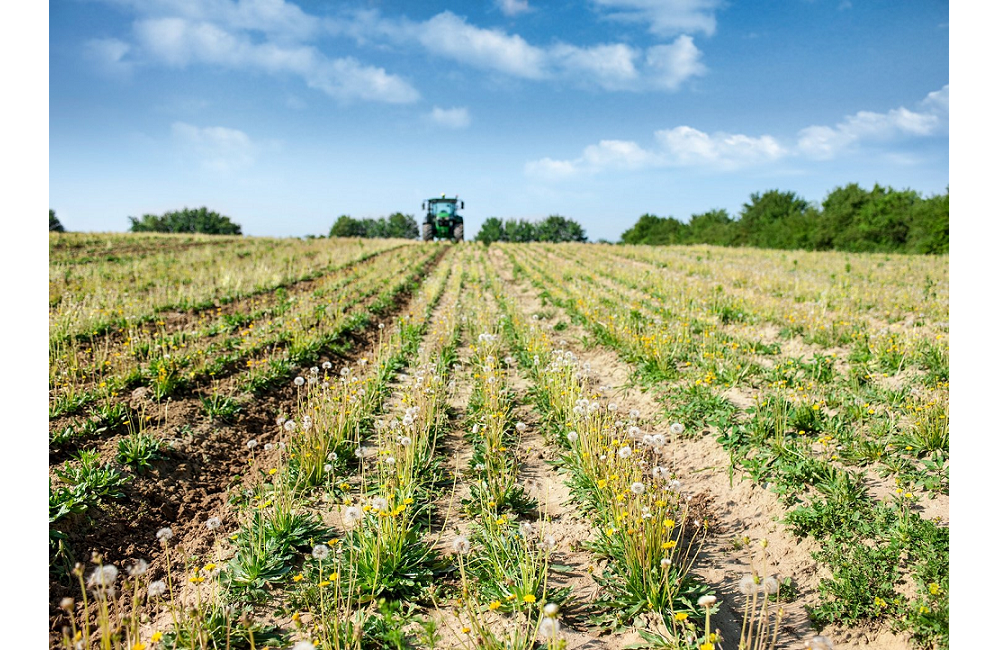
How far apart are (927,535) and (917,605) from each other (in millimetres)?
593

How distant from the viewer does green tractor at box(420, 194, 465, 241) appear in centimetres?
3825

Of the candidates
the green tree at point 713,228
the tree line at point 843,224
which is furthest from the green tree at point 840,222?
the green tree at point 713,228

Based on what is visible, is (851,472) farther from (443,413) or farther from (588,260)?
(588,260)

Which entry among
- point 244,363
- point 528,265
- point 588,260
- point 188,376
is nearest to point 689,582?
point 188,376

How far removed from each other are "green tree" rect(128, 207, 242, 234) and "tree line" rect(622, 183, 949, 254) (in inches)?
3077

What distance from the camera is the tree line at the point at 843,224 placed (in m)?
36.5

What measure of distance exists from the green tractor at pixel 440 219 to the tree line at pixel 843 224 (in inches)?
1256

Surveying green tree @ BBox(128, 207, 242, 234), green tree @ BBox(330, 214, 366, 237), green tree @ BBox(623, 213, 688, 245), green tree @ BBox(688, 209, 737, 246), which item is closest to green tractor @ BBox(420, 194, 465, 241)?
green tree @ BBox(688, 209, 737, 246)

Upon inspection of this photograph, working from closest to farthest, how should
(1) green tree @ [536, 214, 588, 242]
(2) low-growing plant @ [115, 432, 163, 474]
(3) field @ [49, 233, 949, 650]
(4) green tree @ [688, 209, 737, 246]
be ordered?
(3) field @ [49, 233, 949, 650] < (2) low-growing plant @ [115, 432, 163, 474] < (4) green tree @ [688, 209, 737, 246] < (1) green tree @ [536, 214, 588, 242]

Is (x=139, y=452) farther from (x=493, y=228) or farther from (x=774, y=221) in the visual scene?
(x=493, y=228)

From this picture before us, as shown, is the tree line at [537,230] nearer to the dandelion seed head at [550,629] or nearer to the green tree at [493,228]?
the green tree at [493,228]

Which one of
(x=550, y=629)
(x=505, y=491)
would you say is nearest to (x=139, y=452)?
(x=505, y=491)

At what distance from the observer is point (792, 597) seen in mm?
2957

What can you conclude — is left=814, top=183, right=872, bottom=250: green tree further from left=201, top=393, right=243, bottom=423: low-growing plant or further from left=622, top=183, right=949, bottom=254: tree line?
left=201, top=393, right=243, bottom=423: low-growing plant
